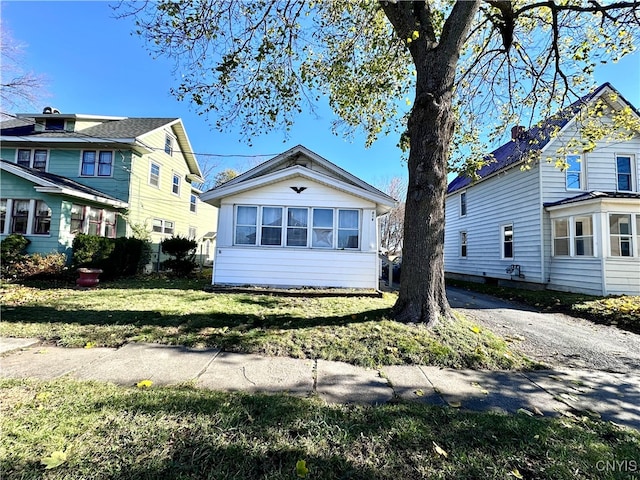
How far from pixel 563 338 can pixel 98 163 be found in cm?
1941

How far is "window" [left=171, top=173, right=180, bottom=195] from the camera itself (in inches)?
752

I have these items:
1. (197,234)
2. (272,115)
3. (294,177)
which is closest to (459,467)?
(272,115)

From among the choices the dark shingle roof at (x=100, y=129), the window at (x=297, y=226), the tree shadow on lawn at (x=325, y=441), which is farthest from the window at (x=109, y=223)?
the tree shadow on lawn at (x=325, y=441)

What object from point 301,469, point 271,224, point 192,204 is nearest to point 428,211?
point 301,469

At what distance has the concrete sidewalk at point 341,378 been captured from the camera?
3115 mm

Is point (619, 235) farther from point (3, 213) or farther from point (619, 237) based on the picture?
point (3, 213)

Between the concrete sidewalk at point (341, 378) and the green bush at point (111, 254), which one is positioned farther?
the green bush at point (111, 254)

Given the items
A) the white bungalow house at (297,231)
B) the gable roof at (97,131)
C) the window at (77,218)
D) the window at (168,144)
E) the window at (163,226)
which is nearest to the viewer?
the white bungalow house at (297,231)

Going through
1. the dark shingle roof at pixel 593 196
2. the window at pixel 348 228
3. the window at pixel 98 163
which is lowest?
the window at pixel 348 228

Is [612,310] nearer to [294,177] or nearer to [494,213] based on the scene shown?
[494,213]

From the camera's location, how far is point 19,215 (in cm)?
1238

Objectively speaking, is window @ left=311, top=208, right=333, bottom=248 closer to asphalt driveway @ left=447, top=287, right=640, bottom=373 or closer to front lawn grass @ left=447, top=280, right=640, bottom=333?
asphalt driveway @ left=447, top=287, right=640, bottom=373

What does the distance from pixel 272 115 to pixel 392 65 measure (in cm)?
394

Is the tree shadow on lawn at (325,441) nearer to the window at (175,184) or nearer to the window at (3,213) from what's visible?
the window at (3,213)
